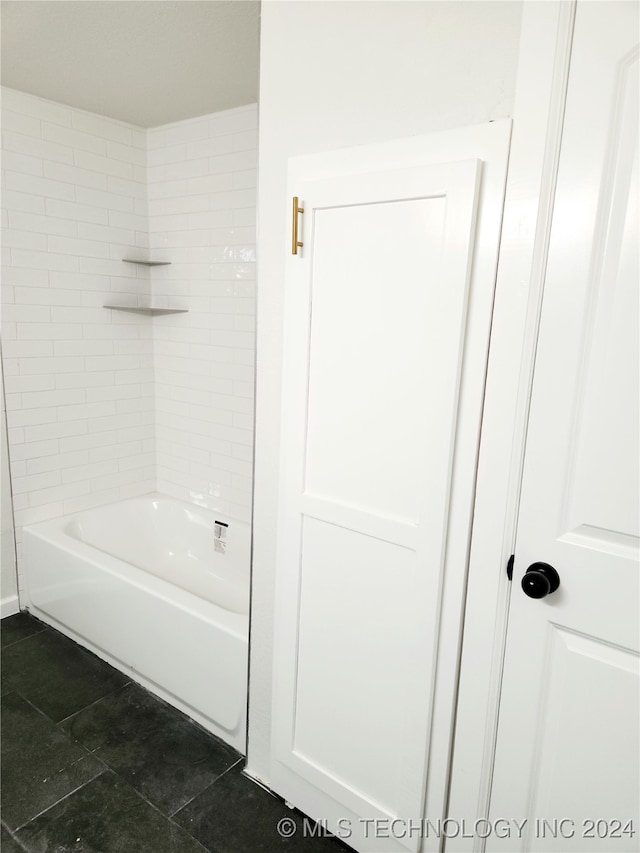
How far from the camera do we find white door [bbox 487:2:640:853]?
106cm

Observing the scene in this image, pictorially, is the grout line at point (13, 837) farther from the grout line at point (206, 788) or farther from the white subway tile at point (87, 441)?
the white subway tile at point (87, 441)

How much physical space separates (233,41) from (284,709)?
7.65 ft

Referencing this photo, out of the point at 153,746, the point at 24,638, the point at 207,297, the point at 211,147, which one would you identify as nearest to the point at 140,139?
the point at 211,147

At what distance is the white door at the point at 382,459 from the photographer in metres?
1.24

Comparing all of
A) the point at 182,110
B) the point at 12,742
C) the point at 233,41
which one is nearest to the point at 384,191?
the point at 233,41

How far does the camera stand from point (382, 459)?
1408mm

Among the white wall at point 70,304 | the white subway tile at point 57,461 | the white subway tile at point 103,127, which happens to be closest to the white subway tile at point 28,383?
the white wall at point 70,304

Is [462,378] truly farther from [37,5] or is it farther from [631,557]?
[37,5]

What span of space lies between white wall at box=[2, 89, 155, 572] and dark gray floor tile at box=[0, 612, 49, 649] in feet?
1.46

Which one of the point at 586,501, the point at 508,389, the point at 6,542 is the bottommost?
the point at 6,542

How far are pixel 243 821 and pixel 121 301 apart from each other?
2519mm

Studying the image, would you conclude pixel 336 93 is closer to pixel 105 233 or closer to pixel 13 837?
pixel 105 233

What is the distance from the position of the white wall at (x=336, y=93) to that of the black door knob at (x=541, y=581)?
78cm

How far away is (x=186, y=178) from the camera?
9.47ft
